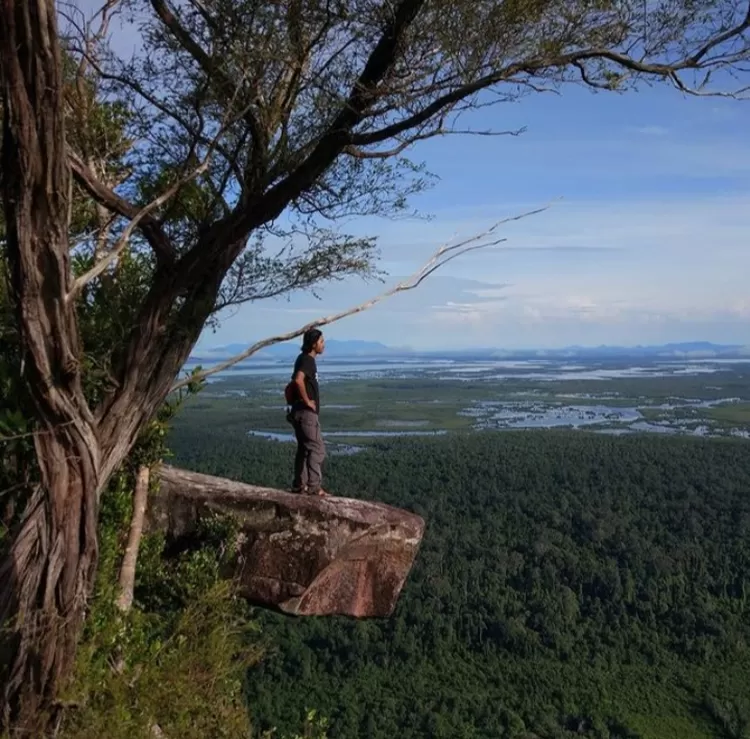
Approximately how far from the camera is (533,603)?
35844 mm

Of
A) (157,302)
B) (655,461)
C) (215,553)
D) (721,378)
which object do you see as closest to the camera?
(157,302)

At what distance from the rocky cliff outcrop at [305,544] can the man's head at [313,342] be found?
4.47 ft

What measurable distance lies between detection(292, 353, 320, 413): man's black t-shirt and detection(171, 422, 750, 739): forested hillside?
17.1m

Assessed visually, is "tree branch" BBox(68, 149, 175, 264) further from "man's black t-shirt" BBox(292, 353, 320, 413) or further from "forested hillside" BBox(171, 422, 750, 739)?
"forested hillside" BBox(171, 422, 750, 739)

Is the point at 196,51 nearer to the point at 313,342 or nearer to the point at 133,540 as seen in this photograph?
the point at 313,342

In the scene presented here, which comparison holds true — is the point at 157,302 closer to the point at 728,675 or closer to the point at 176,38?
the point at 176,38

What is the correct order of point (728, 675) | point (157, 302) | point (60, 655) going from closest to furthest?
point (60, 655), point (157, 302), point (728, 675)

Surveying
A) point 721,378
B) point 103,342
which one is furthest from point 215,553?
point 721,378

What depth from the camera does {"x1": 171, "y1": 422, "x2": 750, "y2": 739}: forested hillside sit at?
86.6 feet

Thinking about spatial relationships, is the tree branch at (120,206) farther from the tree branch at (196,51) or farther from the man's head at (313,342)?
the man's head at (313,342)

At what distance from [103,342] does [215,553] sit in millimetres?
2308

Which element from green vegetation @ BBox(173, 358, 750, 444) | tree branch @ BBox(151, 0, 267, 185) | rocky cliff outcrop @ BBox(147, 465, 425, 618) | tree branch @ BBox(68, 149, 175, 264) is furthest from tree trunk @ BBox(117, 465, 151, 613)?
green vegetation @ BBox(173, 358, 750, 444)

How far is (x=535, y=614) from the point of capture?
34625mm

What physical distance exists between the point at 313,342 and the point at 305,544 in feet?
5.71
